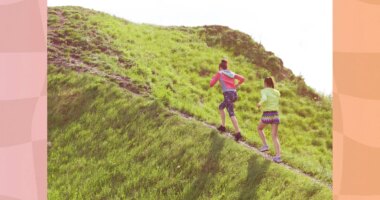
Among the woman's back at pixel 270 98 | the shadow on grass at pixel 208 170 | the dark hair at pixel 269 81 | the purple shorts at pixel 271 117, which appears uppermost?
the dark hair at pixel 269 81

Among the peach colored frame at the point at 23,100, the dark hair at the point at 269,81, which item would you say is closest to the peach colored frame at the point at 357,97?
the peach colored frame at the point at 23,100

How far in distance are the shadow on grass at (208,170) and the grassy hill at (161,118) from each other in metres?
0.02

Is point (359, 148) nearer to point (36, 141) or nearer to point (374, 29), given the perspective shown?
point (374, 29)

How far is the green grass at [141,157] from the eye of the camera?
1151 cm

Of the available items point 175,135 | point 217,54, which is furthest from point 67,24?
point 175,135

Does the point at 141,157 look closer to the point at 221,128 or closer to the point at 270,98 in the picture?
the point at 221,128

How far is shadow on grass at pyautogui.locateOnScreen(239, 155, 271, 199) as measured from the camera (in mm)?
11062

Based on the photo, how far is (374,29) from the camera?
3418mm

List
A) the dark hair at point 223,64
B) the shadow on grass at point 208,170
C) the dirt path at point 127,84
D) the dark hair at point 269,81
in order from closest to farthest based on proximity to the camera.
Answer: the dark hair at point 269,81 < the shadow on grass at point 208,170 < the dirt path at point 127,84 < the dark hair at point 223,64

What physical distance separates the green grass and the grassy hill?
3 cm

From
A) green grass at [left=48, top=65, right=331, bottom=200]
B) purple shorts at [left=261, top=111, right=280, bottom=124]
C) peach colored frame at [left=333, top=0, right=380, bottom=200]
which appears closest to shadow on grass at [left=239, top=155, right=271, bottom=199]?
green grass at [left=48, top=65, right=331, bottom=200]

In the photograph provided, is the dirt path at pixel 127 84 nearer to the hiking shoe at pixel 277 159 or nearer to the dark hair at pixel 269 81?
the hiking shoe at pixel 277 159

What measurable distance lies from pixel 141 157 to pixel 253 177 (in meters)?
3.57

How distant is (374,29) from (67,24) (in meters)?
23.3
